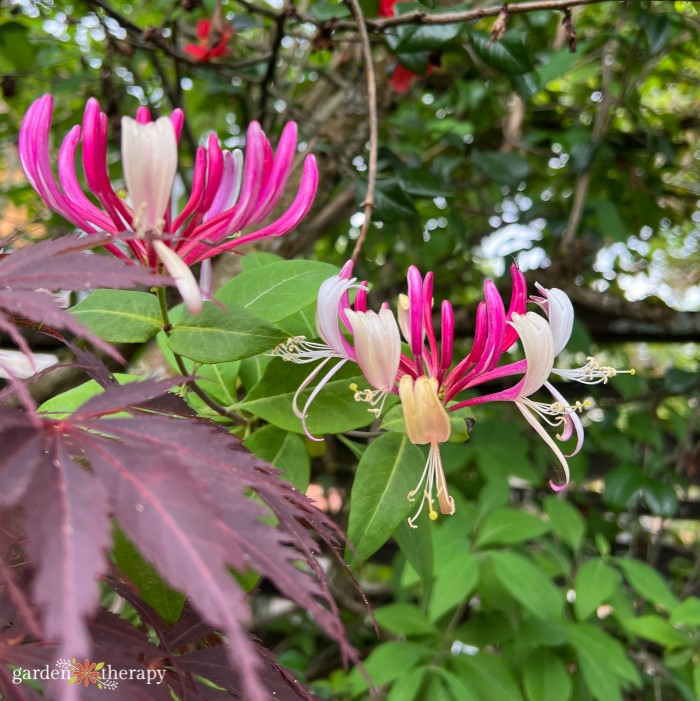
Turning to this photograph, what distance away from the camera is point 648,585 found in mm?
811

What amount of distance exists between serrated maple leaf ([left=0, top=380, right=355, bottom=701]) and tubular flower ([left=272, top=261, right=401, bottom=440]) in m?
0.12

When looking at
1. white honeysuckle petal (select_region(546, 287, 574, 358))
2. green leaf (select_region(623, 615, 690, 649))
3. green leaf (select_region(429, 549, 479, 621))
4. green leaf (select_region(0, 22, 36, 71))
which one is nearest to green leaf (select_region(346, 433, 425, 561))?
white honeysuckle petal (select_region(546, 287, 574, 358))

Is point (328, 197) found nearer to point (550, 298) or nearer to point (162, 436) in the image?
point (550, 298)

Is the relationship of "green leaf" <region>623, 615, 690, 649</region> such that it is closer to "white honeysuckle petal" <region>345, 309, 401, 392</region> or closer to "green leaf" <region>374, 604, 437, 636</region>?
"green leaf" <region>374, 604, 437, 636</region>

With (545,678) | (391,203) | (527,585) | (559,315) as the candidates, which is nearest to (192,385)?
(559,315)

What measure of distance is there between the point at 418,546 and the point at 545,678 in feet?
1.26

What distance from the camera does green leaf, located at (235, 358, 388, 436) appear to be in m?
0.41

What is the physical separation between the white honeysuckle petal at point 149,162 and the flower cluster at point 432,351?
0.35 ft

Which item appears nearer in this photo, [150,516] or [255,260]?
[150,516]

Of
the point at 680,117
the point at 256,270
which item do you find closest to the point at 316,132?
the point at 256,270

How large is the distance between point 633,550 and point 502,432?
479 mm

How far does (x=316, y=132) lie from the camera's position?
860mm

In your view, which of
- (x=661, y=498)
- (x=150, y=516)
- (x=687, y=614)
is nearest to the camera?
(x=150, y=516)

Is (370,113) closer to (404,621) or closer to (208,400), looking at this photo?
(208,400)
